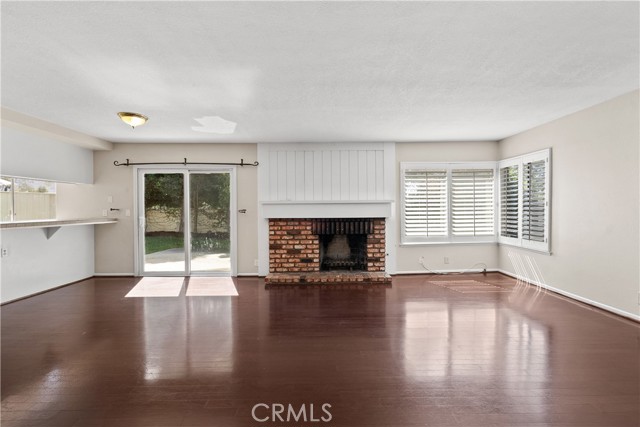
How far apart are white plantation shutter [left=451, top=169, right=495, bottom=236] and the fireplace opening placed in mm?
1703

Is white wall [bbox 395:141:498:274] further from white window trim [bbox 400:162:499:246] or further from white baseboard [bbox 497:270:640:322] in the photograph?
white baseboard [bbox 497:270:640:322]

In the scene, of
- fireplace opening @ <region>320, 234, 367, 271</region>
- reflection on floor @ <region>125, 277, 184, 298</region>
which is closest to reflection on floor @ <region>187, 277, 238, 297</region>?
reflection on floor @ <region>125, 277, 184, 298</region>

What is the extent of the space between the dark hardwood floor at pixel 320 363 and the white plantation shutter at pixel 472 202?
1892 millimetres

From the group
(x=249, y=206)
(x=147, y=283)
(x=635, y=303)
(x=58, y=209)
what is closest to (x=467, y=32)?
(x=635, y=303)

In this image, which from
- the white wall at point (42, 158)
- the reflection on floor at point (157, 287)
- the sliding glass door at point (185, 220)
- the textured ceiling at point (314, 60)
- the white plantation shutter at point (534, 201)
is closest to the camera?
the textured ceiling at point (314, 60)

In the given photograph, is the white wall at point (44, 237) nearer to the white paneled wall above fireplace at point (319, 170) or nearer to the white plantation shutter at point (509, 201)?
the white paneled wall above fireplace at point (319, 170)

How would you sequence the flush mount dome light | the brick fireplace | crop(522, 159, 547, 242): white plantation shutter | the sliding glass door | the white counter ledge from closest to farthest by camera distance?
the flush mount dome light → the white counter ledge → crop(522, 159, 547, 242): white plantation shutter → the brick fireplace → the sliding glass door

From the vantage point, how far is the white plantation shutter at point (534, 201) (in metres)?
4.90

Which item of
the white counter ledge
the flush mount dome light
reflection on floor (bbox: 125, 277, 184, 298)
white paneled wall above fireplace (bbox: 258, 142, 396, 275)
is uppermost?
the flush mount dome light

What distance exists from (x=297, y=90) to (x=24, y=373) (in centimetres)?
324

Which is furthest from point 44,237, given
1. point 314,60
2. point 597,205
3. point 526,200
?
point 597,205

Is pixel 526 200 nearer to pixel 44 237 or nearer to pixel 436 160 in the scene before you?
pixel 436 160

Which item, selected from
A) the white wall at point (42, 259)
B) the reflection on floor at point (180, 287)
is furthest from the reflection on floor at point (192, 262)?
the white wall at point (42, 259)

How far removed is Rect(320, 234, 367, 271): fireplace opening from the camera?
6043 millimetres
